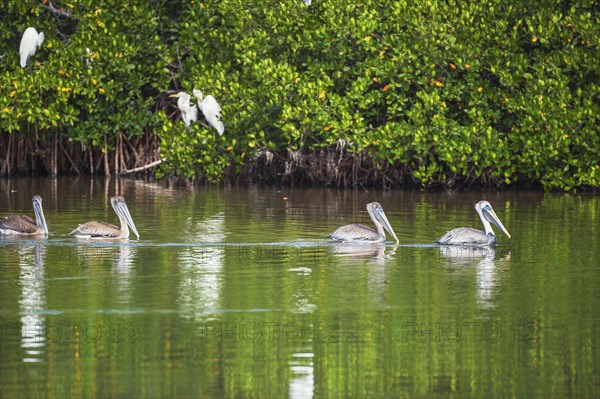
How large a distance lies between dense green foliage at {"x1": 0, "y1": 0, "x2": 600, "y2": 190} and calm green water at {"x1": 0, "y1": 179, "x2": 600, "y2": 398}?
5130 mm

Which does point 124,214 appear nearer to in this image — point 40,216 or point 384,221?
point 40,216

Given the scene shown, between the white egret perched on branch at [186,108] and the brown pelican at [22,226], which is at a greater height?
the white egret perched on branch at [186,108]

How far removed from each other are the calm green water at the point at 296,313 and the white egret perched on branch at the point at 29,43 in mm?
7886

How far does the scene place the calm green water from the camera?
9312 millimetres

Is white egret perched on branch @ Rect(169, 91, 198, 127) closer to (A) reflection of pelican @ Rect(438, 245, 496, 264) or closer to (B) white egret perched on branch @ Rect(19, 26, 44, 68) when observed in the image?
(B) white egret perched on branch @ Rect(19, 26, 44, 68)

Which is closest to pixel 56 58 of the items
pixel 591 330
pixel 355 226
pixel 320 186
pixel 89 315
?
pixel 320 186

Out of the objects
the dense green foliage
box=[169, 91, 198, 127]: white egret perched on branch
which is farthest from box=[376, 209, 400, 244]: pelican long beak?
box=[169, 91, 198, 127]: white egret perched on branch

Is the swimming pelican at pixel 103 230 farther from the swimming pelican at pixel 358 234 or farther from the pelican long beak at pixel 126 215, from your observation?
the swimming pelican at pixel 358 234

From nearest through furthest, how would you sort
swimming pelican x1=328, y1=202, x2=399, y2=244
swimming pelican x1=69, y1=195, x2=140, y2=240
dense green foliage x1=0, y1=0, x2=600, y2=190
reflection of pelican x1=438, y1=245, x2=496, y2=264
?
reflection of pelican x1=438, y1=245, x2=496, y2=264 < swimming pelican x1=328, y1=202, x2=399, y2=244 < swimming pelican x1=69, y1=195, x2=140, y2=240 < dense green foliage x1=0, y1=0, x2=600, y2=190

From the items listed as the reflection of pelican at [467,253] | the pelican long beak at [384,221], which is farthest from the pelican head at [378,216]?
the reflection of pelican at [467,253]

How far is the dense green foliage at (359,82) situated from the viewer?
2378 centimetres

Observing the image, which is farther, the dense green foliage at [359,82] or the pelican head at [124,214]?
the dense green foliage at [359,82]

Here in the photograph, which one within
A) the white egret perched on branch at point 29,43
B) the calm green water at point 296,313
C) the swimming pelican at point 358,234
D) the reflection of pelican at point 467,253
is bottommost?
the calm green water at point 296,313

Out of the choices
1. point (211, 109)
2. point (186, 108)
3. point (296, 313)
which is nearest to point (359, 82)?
point (211, 109)
